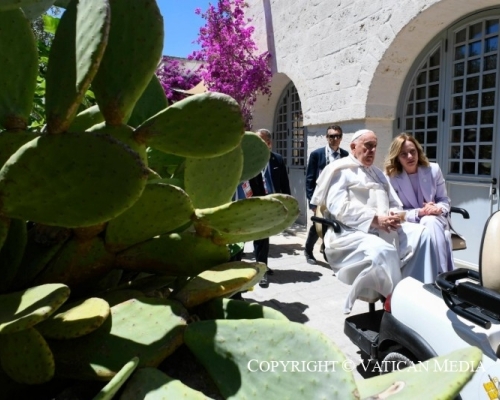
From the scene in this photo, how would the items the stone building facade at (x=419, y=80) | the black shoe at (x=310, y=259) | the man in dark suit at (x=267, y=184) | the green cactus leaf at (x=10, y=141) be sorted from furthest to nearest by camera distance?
the black shoe at (x=310, y=259) < the man in dark suit at (x=267, y=184) < the stone building facade at (x=419, y=80) < the green cactus leaf at (x=10, y=141)

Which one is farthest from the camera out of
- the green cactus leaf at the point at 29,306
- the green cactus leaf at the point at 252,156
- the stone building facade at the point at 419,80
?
the stone building facade at the point at 419,80

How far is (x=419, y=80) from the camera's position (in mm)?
5527

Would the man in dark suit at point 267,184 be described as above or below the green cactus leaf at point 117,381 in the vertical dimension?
below

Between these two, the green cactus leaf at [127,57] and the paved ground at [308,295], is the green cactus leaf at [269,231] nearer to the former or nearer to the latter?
the green cactus leaf at [127,57]

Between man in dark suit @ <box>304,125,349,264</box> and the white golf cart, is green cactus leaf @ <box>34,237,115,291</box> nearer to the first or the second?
the white golf cart

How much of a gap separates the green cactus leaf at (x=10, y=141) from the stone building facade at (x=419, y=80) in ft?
15.4

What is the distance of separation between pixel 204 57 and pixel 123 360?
8.36 m

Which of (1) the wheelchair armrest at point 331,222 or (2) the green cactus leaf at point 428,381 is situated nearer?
(2) the green cactus leaf at point 428,381

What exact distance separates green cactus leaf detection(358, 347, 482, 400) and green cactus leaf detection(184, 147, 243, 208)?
1.51ft

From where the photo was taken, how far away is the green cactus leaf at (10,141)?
2.00ft

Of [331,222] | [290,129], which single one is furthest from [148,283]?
[290,129]

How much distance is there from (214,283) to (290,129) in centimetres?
831

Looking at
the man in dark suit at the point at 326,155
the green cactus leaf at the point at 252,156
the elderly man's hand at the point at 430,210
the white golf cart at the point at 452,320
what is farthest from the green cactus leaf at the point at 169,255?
the man in dark suit at the point at 326,155

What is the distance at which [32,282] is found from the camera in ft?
2.17
